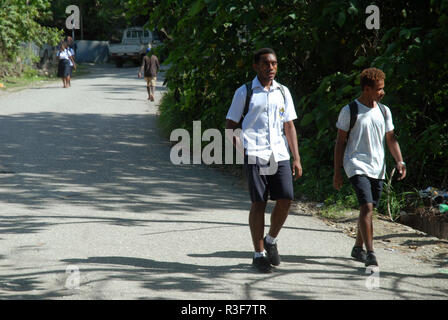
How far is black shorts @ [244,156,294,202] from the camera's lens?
17.9 ft

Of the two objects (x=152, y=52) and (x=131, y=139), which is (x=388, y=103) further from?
(x=131, y=139)

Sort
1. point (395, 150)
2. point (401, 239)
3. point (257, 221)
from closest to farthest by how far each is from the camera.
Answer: point (257, 221) < point (395, 150) < point (401, 239)

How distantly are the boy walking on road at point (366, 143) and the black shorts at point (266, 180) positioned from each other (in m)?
0.53

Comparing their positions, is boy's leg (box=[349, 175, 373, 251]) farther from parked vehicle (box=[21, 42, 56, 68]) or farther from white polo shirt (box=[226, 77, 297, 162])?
parked vehicle (box=[21, 42, 56, 68])

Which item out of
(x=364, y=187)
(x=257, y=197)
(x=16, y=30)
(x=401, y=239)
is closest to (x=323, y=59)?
(x=401, y=239)

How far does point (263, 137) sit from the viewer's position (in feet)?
17.8

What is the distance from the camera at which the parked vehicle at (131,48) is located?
41000 millimetres

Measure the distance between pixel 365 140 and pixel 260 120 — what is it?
3.12 ft

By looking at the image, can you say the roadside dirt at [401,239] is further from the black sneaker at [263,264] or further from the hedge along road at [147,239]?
the black sneaker at [263,264]

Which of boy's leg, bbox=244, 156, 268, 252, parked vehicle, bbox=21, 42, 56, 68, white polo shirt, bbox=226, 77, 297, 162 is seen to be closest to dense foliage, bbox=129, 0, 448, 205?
white polo shirt, bbox=226, 77, 297, 162

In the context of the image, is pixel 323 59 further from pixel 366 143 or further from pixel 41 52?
pixel 41 52

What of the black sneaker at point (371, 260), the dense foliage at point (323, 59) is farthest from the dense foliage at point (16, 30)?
the black sneaker at point (371, 260)

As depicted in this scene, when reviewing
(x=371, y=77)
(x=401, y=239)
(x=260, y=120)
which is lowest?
(x=401, y=239)
